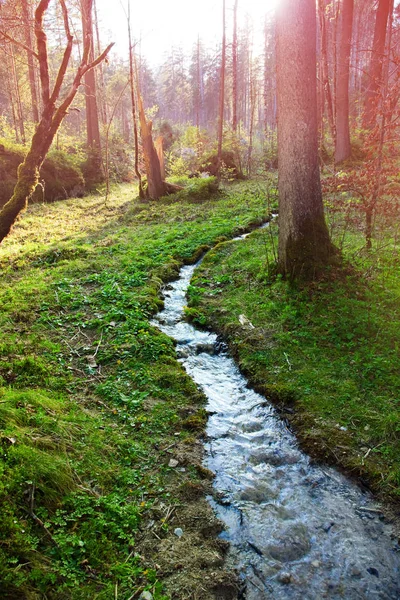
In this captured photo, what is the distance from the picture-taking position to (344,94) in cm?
1648

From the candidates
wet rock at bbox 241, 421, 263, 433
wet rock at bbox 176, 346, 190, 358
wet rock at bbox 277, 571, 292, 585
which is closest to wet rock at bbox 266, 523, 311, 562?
wet rock at bbox 277, 571, 292, 585

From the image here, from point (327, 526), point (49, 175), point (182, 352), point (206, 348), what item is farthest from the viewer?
point (49, 175)

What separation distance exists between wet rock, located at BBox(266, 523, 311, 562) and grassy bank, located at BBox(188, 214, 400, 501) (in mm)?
869

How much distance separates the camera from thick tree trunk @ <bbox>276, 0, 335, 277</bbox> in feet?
20.7

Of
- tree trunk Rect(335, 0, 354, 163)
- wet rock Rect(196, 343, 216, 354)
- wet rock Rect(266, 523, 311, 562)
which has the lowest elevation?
wet rock Rect(266, 523, 311, 562)

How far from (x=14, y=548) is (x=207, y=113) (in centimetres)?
6501

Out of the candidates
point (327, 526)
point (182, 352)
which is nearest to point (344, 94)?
point (182, 352)

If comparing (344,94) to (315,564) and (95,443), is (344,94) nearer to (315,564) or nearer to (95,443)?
(95,443)

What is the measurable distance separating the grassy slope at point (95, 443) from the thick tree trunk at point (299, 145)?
2.77 metres

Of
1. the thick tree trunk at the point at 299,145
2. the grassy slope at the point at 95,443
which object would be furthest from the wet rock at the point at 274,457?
the thick tree trunk at the point at 299,145

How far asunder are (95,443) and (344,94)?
1764 cm

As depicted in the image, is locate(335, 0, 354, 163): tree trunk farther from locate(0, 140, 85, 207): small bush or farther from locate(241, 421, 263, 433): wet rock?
locate(241, 421, 263, 433): wet rock

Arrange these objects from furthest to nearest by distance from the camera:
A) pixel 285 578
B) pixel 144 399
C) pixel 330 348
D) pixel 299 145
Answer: pixel 299 145, pixel 330 348, pixel 144 399, pixel 285 578

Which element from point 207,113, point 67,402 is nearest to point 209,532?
point 67,402
